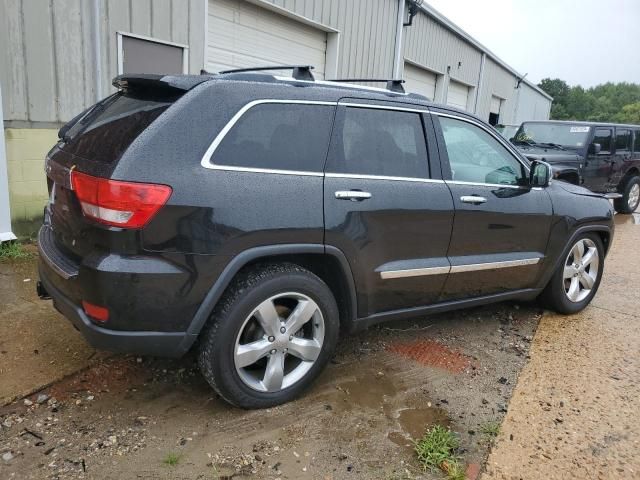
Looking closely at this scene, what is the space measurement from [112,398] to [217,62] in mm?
6028

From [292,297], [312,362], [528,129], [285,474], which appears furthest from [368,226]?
[528,129]

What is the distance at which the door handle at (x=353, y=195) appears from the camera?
116 inches

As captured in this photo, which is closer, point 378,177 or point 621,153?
point 378,177

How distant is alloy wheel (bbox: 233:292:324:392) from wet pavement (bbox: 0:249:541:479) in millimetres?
198

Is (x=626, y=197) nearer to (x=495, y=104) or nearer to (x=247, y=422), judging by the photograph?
(x=247, y=422)

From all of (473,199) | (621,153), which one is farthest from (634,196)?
(473,199)

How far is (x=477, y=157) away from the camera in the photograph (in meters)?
3.93

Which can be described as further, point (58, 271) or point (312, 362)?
point (312, 362)

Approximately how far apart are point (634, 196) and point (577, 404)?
1020cm

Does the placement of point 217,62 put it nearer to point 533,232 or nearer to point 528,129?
point 533,232

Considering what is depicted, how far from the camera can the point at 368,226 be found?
305cm

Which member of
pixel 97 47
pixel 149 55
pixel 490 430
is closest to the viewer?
pixel 490 430

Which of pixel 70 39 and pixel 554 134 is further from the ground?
pixel 70 39

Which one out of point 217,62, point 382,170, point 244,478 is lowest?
point 244,478
